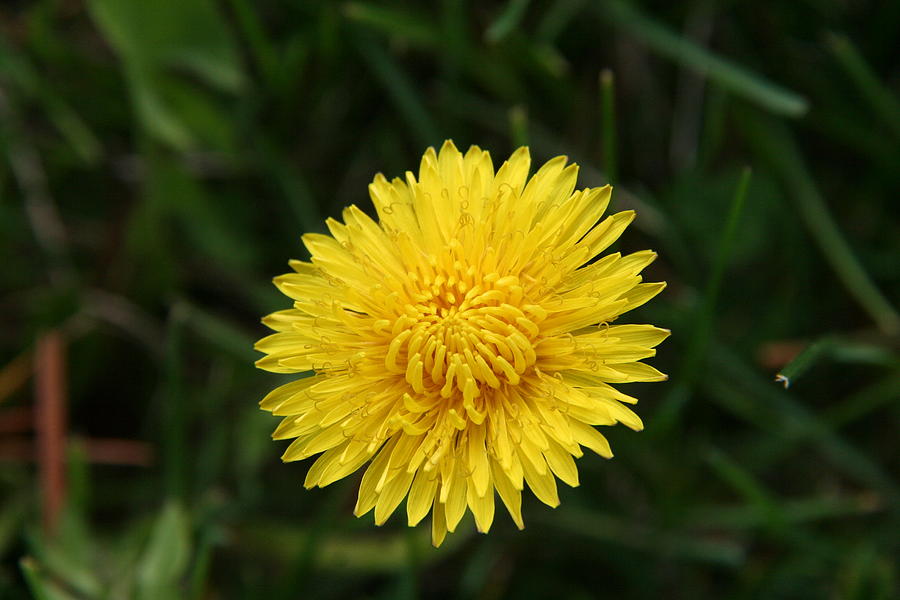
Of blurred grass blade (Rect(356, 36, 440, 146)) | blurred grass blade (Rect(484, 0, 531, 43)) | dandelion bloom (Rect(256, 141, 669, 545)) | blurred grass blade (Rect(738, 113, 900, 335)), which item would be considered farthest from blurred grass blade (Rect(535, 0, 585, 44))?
dandelion bloom (Rect(256, 141, 669, 545))

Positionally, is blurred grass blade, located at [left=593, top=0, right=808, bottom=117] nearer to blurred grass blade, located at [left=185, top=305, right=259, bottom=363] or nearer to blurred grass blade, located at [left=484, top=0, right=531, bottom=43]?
blurred grass blade, located at [left=484, top=0, right=531, bottom=43]

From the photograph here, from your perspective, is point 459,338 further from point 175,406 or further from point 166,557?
point 166,557

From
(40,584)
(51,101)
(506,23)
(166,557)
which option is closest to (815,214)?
(506,23)

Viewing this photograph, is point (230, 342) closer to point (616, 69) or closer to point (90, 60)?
point (90, 60)

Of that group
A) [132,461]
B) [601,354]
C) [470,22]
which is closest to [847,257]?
[601,354]

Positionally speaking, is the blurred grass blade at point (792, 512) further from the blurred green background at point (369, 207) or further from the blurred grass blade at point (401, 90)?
the blurred grass blade at point (401, 90)

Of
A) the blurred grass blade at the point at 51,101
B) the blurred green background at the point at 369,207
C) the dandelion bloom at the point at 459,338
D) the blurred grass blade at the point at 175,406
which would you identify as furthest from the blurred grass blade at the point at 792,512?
the blurred grass blade at the point at 51,101
